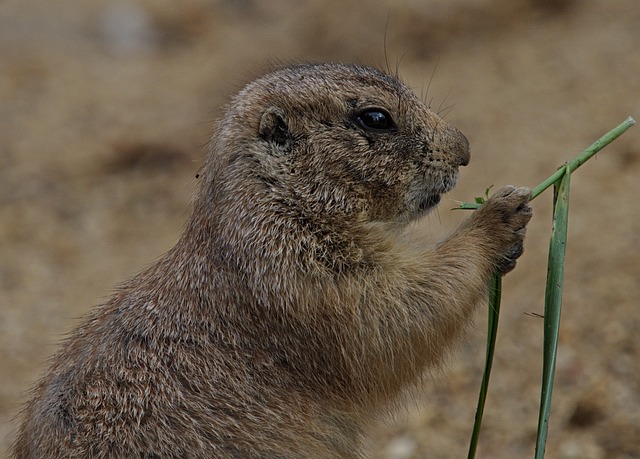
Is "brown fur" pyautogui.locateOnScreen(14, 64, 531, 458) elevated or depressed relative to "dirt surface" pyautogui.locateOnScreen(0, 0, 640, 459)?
depressed

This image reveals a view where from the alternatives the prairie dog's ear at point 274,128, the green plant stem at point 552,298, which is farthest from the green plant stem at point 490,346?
the prairie dog's ear at point 274,128

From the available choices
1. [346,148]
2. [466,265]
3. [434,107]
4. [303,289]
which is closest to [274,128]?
[346,148]

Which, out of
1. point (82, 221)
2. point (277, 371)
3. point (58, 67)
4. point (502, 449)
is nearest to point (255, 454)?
point (277, 371)

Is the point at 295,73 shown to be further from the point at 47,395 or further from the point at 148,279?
the point at 47,395

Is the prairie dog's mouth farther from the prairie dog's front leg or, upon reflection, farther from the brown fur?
the prairie dog's front leg

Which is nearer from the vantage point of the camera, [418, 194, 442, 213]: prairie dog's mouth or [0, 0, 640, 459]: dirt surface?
[418, 194, 442, 213]: prairie dog's mouth

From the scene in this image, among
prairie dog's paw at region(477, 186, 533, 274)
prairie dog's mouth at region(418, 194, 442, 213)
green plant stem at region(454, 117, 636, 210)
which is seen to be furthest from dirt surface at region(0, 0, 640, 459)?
green plant stem at region(454, 117, 636, 210)

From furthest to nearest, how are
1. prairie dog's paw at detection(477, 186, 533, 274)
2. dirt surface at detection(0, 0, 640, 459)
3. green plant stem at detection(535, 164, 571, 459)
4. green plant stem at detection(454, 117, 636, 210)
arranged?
dirt surface at detection(0, 0, 640, 459), prairie dog's paw at detection(477, 186, 533, 274), green plant stem at detection(454, 117, 636, 210), green plant stem at detection(535, 164, 571, 459)
